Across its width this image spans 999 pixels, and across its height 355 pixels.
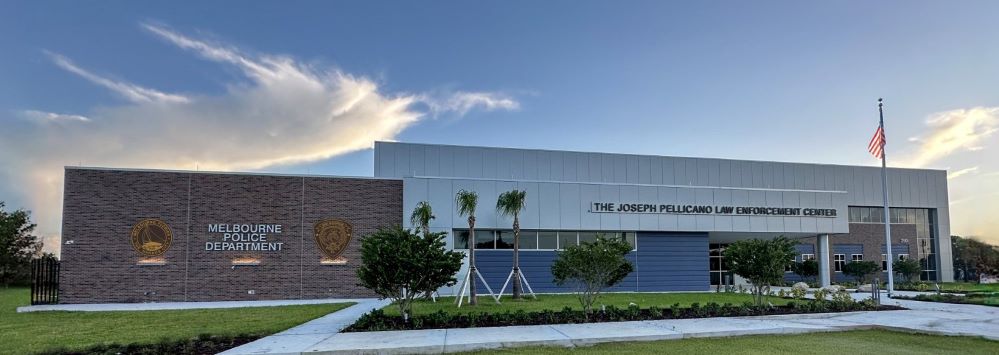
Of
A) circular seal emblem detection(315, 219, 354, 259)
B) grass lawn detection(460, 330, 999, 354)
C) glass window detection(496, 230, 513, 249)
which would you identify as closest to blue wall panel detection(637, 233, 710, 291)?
glass window detection(496, 230, 513, 249)

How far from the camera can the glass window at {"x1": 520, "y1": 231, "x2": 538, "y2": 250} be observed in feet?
87.9

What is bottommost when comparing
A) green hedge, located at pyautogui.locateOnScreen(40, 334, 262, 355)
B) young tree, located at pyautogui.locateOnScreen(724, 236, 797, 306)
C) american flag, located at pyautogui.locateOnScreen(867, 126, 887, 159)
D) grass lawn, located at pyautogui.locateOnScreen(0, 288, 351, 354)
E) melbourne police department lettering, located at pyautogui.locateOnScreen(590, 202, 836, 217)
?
grass lawn, located at pyautogui.locateOnScreen(0, 288, 351, 354)

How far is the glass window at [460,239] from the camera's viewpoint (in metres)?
26.2

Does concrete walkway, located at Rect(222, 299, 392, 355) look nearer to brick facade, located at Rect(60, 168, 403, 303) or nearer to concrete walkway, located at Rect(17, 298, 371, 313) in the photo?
concrete walkway, located at Rect(17, 298, 371, 313)

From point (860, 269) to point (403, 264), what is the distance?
33.1 metres

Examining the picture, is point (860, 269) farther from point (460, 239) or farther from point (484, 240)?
point (460, 239)

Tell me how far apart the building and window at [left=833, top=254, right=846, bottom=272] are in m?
10.1

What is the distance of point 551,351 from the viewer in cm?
1028

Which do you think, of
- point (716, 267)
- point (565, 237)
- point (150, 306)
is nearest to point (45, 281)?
point (150, 306)

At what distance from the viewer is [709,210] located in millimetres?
28609

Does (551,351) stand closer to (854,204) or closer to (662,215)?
(662,215)

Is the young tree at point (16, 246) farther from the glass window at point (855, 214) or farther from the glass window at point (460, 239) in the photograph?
the glass window at point (855, 214)

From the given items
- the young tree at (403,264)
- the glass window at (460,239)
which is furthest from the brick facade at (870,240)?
the young tree at (403,264)

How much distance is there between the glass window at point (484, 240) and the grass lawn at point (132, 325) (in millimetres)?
7818
